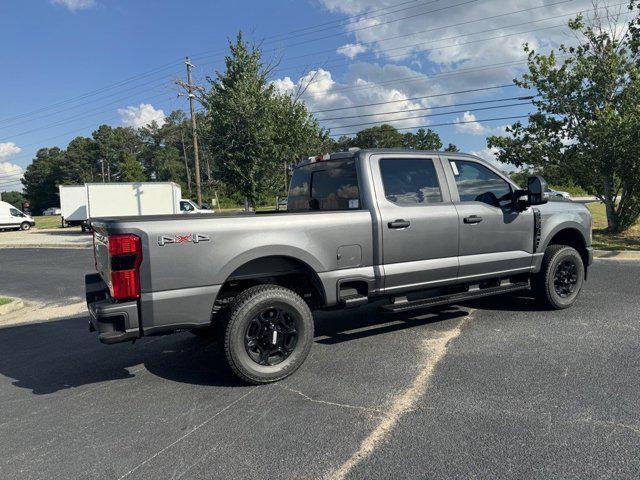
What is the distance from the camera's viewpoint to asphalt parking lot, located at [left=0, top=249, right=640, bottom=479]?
2.79 metres

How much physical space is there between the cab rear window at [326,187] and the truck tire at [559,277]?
9.06ft

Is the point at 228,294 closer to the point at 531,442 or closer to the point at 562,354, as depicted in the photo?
the point at 531,442

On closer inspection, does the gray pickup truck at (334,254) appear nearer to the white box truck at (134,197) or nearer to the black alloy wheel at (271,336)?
the black alloy wheel at (271,336)

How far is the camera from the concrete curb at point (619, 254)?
10250 mm

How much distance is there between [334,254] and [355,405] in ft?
4.42

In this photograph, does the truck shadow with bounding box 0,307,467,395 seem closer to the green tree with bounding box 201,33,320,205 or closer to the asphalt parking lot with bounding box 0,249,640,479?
the asphalt parking lot with bounding box 0,249,640,479

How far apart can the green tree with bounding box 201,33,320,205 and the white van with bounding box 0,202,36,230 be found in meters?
24.7

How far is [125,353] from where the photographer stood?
5.01 m

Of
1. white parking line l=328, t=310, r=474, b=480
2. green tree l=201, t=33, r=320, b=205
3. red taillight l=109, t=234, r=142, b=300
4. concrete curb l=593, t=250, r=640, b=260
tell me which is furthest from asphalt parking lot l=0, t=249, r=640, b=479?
green tree l=201, t=33, r=320, b=205

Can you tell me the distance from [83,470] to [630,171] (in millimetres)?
14095

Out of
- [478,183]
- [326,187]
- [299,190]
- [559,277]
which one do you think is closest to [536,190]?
[478,183]

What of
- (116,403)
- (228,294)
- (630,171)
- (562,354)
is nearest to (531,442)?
(562,354)

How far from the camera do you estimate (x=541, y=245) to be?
5613 mm

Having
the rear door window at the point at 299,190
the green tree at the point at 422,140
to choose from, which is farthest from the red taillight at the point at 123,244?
the green tree at the point at 422,140
